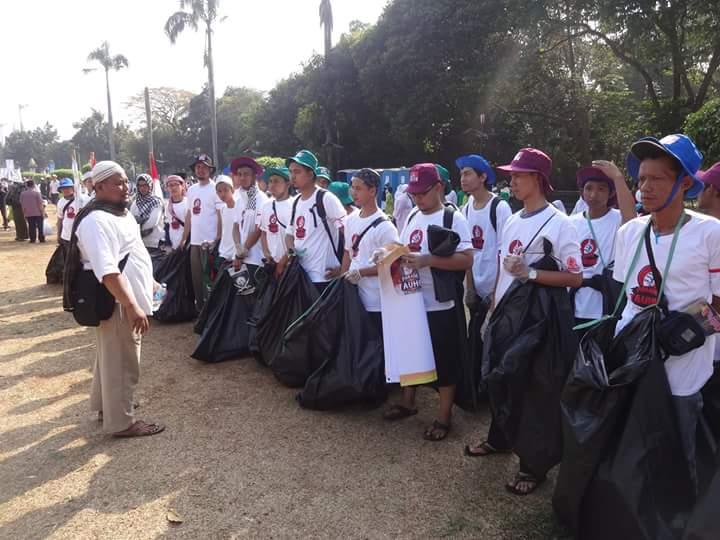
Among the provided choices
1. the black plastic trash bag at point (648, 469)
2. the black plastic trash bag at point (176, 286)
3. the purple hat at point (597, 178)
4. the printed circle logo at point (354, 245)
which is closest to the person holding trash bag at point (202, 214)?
the black plastic trash bag at point (176, 286)

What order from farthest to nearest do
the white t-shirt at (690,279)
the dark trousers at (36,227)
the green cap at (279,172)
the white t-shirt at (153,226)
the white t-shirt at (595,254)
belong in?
1. the dark trousers at (36,227)
2. the white t-shirt at (153,226)
3. the green cap at (279,172)
4. the white t-shirt at (595,254)
5. the white t-shirt at (690,279)

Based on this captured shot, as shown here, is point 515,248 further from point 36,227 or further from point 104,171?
point 36,227

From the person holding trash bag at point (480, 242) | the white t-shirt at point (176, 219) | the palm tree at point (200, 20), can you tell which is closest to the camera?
the person holding trash bag at point (480, 242)

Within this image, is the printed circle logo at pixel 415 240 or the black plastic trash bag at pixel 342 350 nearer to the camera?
the printed circle logo at pixel 415 240

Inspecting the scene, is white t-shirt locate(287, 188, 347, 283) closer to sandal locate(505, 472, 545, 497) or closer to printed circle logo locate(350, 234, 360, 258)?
printed circle logo locate(350, 234, 360, 258)

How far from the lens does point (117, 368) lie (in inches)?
142

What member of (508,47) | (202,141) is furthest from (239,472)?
(202,141)

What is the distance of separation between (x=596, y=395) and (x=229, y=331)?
378 cm

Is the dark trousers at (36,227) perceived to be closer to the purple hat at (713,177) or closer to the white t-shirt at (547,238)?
the white t-shirt at (547,238)

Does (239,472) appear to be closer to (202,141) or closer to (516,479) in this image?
(516,479)

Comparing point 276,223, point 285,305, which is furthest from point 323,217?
point 285,305

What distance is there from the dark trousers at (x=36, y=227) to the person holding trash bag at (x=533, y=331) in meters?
14.6

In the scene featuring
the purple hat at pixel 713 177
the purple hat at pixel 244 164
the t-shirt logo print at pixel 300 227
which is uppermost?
the purple hat at pixel 244 164

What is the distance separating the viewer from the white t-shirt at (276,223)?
487 cm
